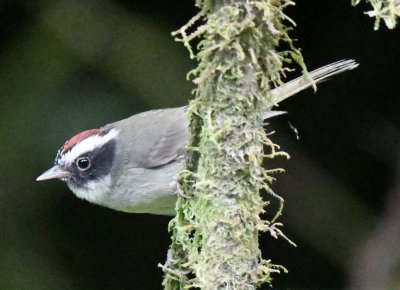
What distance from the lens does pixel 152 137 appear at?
394 centimetres

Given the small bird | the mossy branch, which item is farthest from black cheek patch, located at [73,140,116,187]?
the mossy branch

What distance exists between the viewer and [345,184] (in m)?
4.72

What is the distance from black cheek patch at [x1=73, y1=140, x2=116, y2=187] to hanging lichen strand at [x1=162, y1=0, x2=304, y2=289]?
63.6 inches

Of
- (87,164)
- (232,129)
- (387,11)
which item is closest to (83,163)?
(87,164)

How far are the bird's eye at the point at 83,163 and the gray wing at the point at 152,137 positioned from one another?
6.6 inches

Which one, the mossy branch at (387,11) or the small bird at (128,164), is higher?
the mossy branch at (387,11)

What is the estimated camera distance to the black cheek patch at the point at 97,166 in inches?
151

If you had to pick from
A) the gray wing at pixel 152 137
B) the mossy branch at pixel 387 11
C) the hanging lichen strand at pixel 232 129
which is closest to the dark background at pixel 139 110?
the gray wing at pixel 152 137

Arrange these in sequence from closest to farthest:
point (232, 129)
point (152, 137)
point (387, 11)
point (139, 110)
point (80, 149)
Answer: point (232, 129) → point (387, 11) → point (80, 149) → point (152, 137) → point (139, 110)

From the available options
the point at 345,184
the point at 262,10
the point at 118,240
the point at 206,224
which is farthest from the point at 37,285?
the point at 262,10

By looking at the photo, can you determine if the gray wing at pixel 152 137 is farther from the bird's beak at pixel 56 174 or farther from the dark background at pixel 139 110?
the dark background at pixel 139 110

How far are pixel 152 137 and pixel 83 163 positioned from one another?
1.19 feet

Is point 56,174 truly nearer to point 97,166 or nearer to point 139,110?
point 97,166

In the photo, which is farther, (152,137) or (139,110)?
(139,110)
